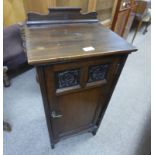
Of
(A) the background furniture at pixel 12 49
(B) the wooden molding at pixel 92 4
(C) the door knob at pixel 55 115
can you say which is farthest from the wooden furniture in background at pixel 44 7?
(C) the door knob at pixel 55 115

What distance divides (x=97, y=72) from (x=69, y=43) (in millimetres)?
225

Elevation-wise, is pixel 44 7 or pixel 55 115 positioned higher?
pixel 44 7

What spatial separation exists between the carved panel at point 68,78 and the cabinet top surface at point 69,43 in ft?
0.36

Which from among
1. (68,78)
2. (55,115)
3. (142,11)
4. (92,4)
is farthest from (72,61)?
(142,11)

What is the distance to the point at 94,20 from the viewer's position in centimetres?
99

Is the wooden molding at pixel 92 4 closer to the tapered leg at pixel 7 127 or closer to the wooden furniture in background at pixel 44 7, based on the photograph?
the wooden furniture in background at pixel 44 7

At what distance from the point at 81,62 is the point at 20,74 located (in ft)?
5.09

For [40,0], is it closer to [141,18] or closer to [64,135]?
[64,135]

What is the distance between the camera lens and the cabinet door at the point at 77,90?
68 centimetres

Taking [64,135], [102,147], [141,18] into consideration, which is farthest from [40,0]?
[141,18]

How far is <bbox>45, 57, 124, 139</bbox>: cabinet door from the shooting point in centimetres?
68

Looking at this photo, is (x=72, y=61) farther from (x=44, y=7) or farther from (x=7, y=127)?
(x=44, y=7)

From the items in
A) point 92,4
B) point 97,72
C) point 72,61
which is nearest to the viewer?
point 72,61

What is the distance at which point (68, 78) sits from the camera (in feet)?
2.33
